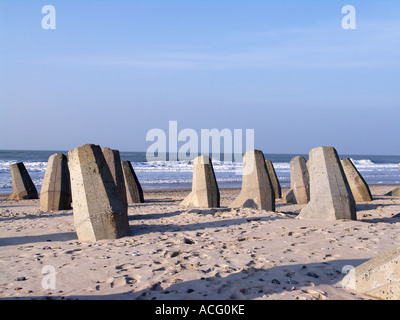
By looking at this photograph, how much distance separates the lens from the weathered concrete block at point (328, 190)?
23.5 feet

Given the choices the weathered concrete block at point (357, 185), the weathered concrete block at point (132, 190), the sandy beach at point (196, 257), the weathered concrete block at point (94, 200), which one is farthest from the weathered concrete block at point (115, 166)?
the weathered concrete block at point (357, 185)

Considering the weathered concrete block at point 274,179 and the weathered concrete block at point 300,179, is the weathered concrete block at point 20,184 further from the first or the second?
the weathered concrete block at point 300,179

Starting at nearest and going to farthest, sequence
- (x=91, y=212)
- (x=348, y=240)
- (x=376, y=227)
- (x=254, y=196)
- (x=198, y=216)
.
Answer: (x=348, y=240) < (x=91, y=212) < (x=376, y=227) < (x=198, y=216) < (x=254, y=196)

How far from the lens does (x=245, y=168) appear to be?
365 inches

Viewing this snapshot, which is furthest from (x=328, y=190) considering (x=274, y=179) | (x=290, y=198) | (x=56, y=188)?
(x=274, y=179)

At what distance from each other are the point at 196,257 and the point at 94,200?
6.55 ft

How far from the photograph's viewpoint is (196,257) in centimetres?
470

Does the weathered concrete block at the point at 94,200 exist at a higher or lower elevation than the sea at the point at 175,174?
higher

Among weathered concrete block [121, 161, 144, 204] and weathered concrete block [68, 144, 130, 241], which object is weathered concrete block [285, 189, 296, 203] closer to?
weathered concrete block [121, 161, 144, 204]

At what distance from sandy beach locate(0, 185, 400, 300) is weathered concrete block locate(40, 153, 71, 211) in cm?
229

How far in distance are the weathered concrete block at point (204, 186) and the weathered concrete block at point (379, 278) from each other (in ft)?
19.8
